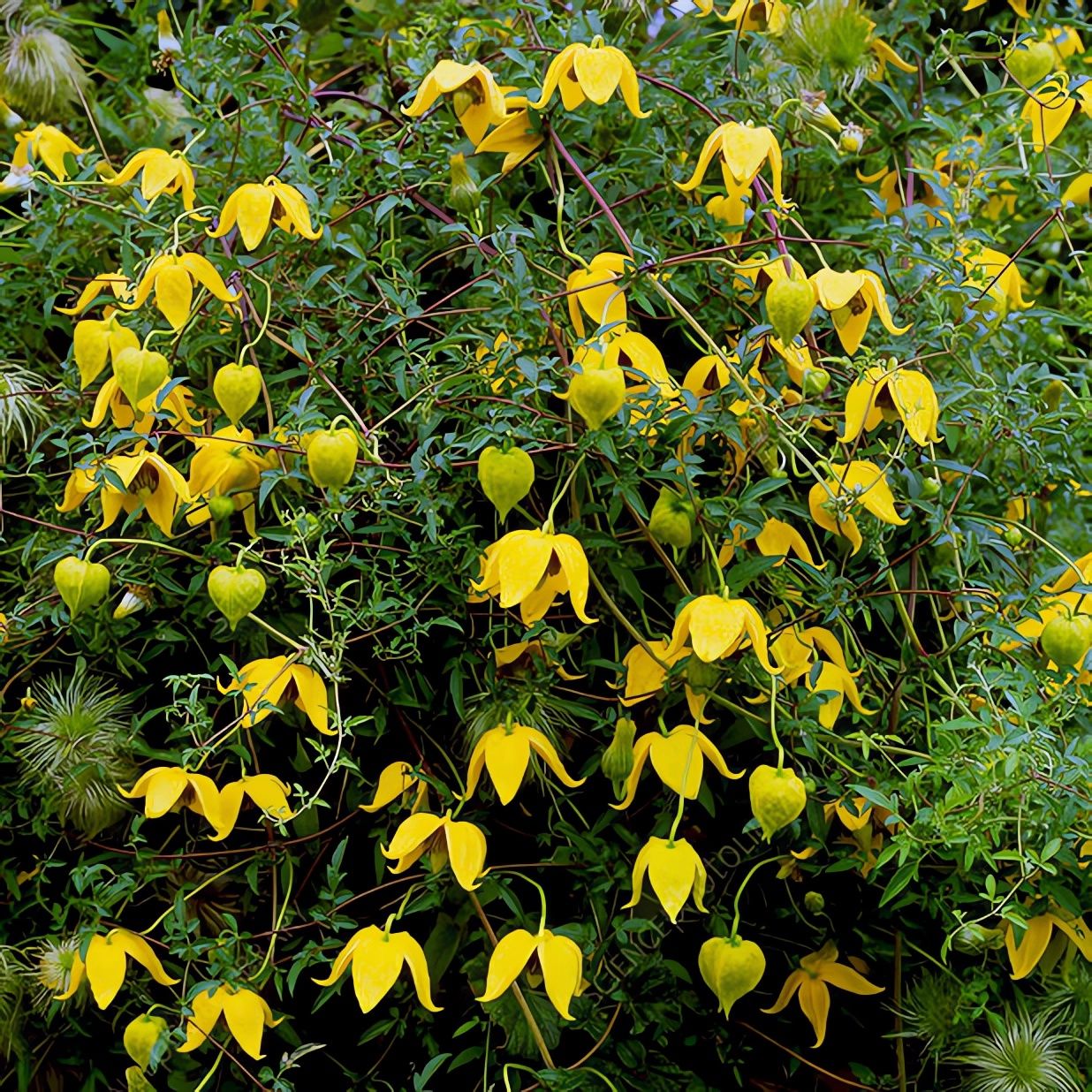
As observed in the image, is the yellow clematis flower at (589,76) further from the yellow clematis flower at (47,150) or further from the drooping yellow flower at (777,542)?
the yellow clematis flower at (47,150)

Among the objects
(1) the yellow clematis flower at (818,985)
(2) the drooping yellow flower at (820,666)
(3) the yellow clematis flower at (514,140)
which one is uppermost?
(3) the yellow clematis flower at (514,140)

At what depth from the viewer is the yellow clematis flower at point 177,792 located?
0.95 metres

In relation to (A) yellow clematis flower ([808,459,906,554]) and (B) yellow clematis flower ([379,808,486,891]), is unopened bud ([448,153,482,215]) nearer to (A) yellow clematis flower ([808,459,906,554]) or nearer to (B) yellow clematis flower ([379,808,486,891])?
(A) yellow clematis flower ([808,459,906,554])

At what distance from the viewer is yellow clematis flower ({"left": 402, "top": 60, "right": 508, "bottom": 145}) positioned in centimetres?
100

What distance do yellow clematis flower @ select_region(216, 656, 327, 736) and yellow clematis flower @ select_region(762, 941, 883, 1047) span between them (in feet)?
1.48

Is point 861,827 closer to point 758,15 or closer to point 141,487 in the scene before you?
point 141,487

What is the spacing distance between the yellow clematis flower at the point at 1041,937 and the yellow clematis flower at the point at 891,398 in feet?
1.24

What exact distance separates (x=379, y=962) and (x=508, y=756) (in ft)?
0.56

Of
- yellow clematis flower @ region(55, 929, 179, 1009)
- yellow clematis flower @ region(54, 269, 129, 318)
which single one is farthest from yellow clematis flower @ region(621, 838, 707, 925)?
yellow clematis flower @ region(54, 269, 129, 318)

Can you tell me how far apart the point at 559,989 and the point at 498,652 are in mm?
263

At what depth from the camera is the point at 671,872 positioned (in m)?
0.91

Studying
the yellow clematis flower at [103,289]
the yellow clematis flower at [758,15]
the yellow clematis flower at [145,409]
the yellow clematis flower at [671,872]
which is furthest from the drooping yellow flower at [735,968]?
the yellow clematis flower at [758,15]

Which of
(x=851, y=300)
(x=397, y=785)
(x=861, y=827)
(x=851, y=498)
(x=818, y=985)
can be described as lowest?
(x=818, y=985)

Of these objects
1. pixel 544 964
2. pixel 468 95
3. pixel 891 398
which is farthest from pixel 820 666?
pixel 468 95
